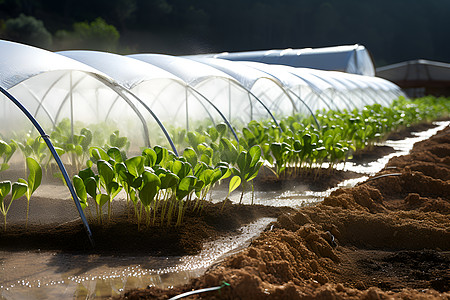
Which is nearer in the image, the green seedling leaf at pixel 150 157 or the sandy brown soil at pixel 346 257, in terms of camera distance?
the sandy brown soil at pixel 346 257

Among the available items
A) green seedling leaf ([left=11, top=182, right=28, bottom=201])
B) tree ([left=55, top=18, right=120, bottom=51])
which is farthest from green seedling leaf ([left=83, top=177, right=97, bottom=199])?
tree ([left=55, top=18, right=120, bottom=51])

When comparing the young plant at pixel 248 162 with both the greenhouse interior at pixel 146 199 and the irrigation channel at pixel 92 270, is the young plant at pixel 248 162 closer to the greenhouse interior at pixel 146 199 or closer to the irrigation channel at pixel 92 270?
the greenhouse interior at pixel 146 199

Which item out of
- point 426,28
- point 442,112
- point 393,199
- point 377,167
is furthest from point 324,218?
point 426,28

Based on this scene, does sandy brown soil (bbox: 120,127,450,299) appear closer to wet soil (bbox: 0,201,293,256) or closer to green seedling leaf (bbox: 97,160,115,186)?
wet soil (bbox: 0,201,293,256)

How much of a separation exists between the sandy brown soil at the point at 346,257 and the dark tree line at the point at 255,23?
126 feet

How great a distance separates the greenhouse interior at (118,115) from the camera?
4.84 meters

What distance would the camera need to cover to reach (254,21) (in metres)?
51.8

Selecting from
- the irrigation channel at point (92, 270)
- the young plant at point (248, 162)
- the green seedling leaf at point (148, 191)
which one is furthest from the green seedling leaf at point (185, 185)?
the young plant at point (248, 162)

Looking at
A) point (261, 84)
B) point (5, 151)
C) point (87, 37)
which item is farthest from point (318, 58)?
point (87, 37)

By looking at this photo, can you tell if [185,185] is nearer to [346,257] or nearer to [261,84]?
[346,257]

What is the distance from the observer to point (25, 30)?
37.2 m

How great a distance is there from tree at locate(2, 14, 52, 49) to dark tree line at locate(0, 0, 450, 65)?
98cm

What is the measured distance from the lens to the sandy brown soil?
2596mm

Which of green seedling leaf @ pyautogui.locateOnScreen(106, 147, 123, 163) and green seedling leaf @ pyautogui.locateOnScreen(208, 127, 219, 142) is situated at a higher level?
green seedling leaf @ pyautogui.locateOnScreen(106, 147, 123, 163)
